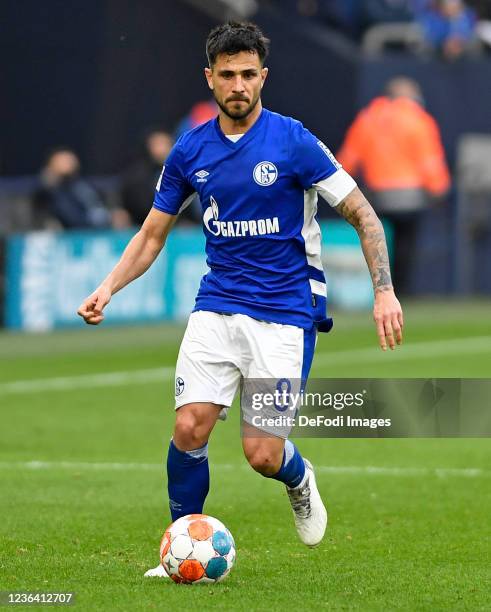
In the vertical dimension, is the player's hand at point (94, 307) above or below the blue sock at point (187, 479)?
above

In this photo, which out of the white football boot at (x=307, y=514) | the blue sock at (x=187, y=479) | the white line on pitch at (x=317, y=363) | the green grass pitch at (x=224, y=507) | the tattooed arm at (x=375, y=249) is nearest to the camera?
the green grass pitch at (x=224, y=507)

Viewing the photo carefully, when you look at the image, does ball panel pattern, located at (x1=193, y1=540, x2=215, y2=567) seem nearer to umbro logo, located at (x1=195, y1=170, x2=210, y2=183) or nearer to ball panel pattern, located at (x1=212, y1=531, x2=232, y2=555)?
ball panel pattern, located at (x1=212, y1=531, x2=232, y2=555)

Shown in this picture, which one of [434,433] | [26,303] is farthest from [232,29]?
[26,303]

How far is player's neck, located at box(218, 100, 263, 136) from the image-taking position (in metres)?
6.68

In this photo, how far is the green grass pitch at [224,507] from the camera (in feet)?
20.5

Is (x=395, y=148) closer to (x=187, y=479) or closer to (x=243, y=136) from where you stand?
(x=243, y=136)

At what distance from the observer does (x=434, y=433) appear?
21.6ft

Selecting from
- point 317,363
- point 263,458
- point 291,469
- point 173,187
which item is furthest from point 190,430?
point 317,363

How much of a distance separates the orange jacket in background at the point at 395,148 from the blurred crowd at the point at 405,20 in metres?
2.13

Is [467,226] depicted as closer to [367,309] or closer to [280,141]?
[367,309]

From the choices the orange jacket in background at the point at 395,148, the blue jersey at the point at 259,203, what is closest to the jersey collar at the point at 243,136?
the blue jersey at the point at 259,203

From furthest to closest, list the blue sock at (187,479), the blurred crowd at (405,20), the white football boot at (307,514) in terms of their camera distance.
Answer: the blurred crowd at (405,20), the white football boot at (307,514), the blue sock at (187,479)

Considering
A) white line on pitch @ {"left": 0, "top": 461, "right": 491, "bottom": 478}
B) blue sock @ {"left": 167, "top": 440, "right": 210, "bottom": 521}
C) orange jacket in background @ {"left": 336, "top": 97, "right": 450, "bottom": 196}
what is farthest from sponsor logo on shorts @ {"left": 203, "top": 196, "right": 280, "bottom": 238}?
orange jacket in background @ {"left": 336, "top": 97, "right": 450, "bottom": 196}

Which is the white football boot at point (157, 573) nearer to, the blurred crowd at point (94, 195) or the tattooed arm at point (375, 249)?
the tattooed arm at point (375, 249)
